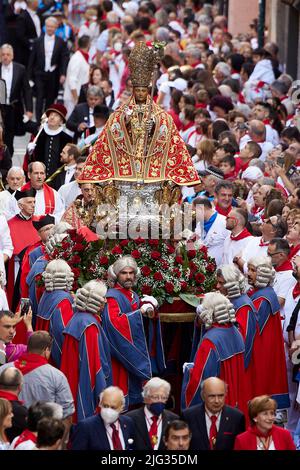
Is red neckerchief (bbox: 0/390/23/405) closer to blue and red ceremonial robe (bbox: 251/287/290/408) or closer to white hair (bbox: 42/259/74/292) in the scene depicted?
white hair (bbox: 42/259/74/292)

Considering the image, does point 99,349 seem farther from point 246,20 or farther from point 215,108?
point 246,20

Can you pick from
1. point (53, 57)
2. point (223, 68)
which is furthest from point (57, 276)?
point (53, 57)

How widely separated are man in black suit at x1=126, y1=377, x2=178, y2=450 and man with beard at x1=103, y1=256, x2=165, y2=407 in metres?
1.81

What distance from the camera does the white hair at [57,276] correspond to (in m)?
14.1

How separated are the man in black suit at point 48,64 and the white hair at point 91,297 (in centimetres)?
1293

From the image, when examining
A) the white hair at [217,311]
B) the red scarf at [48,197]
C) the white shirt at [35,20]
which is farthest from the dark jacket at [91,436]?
the white shirt at [35,20]

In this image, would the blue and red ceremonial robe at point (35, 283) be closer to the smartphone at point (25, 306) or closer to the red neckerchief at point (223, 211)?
the smartphone at point (25, 306)

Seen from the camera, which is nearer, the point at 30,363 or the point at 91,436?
the point at 91,436

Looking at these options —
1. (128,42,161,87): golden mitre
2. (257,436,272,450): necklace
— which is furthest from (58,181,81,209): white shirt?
(257,436,272,450): necklace

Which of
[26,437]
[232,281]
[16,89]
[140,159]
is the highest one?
[16,89]

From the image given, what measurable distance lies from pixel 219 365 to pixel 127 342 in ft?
2.98

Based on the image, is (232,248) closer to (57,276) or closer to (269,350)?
(269,350)

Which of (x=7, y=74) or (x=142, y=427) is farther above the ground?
(x=7, y=74)

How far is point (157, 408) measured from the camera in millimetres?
12062
